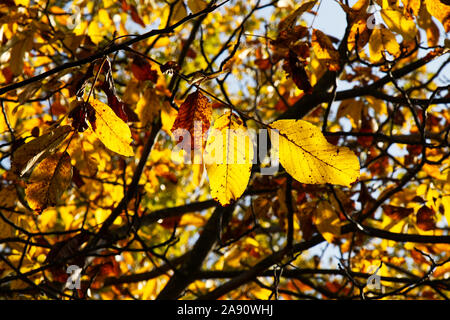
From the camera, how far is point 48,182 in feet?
2.44

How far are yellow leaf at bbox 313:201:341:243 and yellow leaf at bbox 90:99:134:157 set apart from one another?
0.91m

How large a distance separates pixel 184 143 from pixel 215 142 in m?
0.06

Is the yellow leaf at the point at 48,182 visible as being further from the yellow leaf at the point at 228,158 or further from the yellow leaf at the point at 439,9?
the yellow leaf at the point at 439,9

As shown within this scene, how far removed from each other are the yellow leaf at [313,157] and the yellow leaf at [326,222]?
2.55 feet

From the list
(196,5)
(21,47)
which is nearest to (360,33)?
(196,5)

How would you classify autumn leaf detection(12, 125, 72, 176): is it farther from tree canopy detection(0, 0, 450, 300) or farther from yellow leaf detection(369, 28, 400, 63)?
yellow leaf detection(369, 28, 400, 63)

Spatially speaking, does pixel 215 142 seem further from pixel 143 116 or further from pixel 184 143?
pixel 143 116

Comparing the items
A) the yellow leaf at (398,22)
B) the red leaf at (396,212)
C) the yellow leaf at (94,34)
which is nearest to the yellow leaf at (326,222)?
the red leaf at (396,212)

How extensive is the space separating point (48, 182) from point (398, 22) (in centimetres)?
90

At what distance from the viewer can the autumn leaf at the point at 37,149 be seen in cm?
67

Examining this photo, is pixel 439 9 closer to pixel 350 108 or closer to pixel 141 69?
pixel 141 69

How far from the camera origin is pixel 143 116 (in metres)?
1.51
